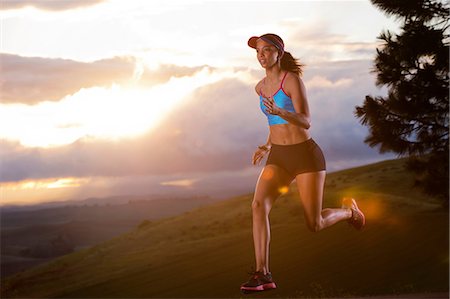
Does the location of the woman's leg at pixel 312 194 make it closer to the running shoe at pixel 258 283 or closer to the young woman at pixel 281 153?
the young woman at pixel 281 153

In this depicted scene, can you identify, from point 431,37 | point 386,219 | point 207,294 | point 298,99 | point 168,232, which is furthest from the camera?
point 168,232

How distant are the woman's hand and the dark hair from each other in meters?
1.29

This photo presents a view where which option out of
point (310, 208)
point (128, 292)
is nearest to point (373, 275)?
point (128, 292)

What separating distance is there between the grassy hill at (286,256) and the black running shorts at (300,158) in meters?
20.2

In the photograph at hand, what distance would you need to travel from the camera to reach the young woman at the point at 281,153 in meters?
9.28

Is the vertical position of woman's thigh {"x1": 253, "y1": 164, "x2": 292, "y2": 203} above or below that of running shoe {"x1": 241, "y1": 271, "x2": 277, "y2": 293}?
above

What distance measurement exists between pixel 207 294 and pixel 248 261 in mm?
7270

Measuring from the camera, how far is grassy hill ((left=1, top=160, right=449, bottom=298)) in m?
33.1

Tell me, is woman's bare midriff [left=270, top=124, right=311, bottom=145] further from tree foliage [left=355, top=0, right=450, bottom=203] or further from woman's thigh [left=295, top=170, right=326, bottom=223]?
tree foliage [left=355, top=0, right=450, bottom=203]

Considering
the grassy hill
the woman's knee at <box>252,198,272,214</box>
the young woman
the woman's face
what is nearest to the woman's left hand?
the young woman

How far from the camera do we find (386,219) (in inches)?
1740

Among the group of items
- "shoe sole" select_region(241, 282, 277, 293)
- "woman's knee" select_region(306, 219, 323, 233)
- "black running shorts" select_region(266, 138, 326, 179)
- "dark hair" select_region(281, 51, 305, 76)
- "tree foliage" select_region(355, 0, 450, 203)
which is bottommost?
"shoe sole" select_region(241, 282, 277, 293)

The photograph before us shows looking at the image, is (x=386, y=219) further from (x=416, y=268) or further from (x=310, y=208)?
(x=310, y=208)

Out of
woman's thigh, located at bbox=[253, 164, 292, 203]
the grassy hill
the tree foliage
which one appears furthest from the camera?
the grassy hill
